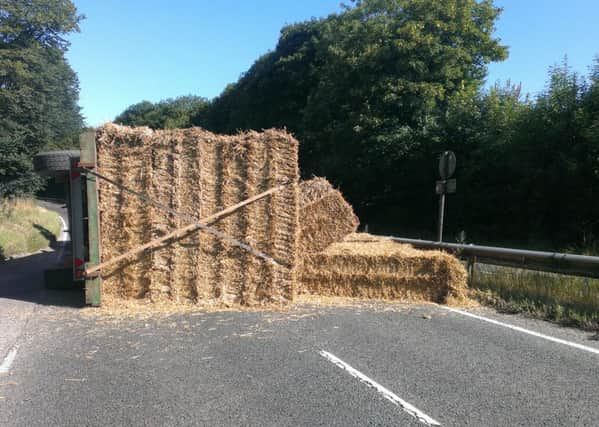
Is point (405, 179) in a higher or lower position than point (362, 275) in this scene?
higher

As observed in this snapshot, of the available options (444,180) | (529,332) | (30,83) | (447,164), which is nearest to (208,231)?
(529,332)

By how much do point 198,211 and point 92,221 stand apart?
67.7 inches

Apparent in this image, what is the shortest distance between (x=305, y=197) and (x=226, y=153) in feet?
5.93

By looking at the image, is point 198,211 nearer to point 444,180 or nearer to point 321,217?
point 321,217

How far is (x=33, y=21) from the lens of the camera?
4050 cm

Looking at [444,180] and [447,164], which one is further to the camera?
[447,164]

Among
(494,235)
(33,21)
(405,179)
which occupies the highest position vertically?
(33,21)

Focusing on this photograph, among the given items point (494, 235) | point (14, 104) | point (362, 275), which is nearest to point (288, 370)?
point (362, 275)

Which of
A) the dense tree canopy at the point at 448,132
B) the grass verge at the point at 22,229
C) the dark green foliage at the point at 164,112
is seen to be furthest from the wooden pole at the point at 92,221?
the dark green foliage at the point at 164,112

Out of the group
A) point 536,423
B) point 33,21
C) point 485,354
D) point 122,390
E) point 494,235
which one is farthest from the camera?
point 33,21

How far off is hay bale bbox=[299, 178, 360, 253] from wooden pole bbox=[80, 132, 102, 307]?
3.53 meters

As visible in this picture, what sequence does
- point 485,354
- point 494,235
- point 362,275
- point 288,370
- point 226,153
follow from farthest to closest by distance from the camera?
point 494,235, point 362,275, point 226,153, point 485,354, point 288,370

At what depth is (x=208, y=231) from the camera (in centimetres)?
799

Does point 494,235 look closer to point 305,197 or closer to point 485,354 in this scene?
point 305,197
